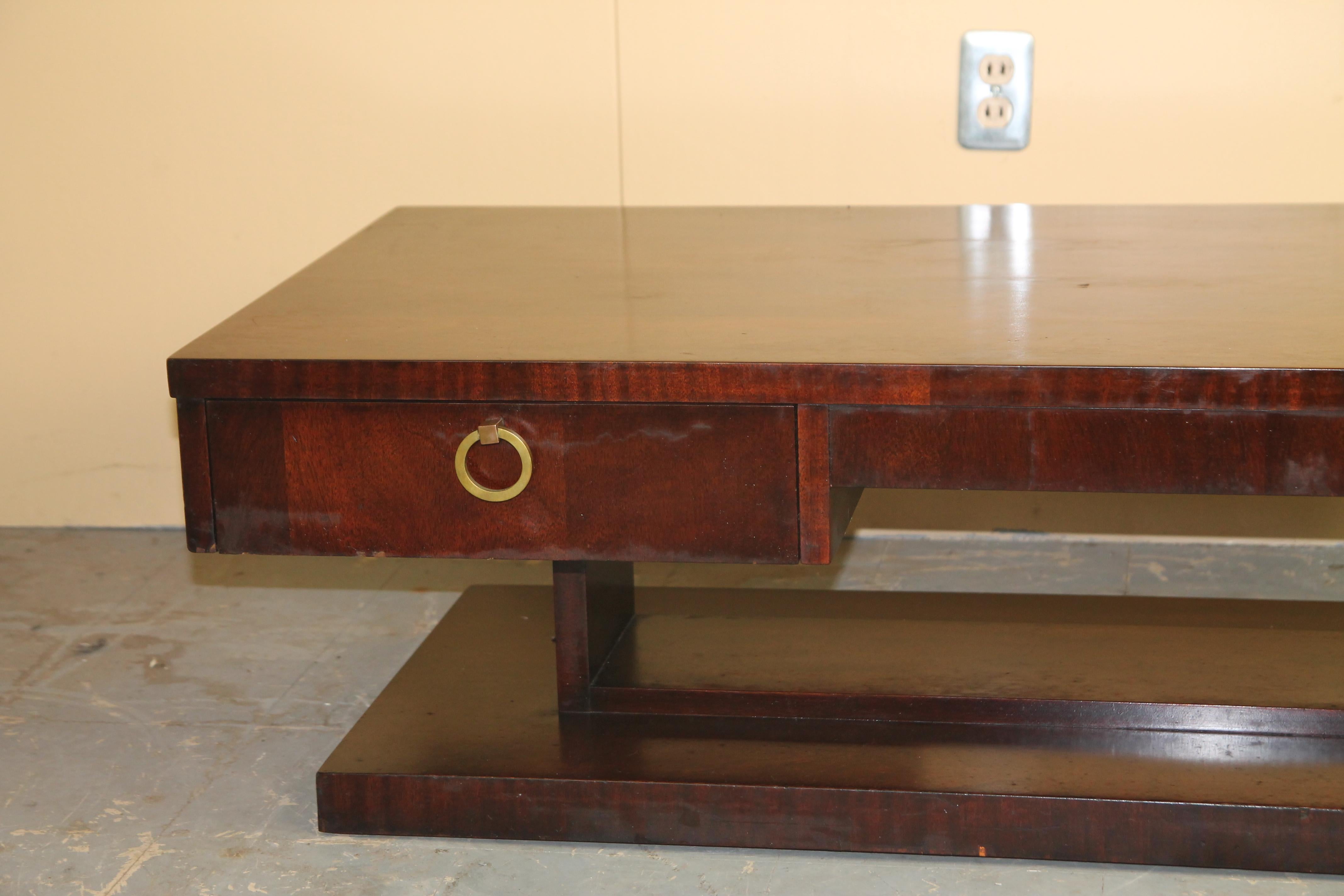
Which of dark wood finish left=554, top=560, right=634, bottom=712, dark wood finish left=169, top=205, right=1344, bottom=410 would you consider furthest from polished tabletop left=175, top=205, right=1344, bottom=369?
dark wood finish left=554, top=560, right=634, bottom=712

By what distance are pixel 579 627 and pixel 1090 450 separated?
0.53 meters

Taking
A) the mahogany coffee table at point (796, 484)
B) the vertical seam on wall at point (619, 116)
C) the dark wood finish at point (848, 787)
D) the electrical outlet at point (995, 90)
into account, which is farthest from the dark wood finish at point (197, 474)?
the electrical outlet at point (995, 90)

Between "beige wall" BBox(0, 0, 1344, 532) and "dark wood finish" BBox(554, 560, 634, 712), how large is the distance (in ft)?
2.55

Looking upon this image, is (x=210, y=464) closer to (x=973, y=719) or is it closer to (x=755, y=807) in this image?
(x=755, y=807)

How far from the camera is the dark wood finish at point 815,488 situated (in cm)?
103

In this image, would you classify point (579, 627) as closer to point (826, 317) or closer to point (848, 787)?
point (848, 787)

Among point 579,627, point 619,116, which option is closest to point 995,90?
point 619,116

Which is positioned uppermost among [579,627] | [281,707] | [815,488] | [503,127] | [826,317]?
[503,127]

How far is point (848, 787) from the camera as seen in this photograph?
121cm

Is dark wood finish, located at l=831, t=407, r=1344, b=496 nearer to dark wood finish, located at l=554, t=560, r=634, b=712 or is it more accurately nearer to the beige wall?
dark wood finish, located at l=554, t=560, r=634, b=712

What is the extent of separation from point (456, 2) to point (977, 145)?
71 cm

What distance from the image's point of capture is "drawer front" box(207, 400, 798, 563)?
1053 millimetres

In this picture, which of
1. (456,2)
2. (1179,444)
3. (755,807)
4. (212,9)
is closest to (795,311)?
(1179,444)

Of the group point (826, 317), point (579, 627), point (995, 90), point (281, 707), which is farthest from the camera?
point (995, 90)
